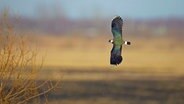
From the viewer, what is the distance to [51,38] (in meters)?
105

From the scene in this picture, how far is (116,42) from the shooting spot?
264 inches

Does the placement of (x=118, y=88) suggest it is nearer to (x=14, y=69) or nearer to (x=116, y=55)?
(x=14, y=69)

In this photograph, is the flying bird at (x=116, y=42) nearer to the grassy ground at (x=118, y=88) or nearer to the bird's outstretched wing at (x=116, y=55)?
the bird's outstretched wing at (x=116, y=55)

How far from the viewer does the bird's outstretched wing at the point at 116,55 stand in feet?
22.4

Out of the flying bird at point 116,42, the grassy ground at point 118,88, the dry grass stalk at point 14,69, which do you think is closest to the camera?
the flying bird at point 116,42

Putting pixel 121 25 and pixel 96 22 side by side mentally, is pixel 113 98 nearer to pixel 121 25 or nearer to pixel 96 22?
pixel 121 25

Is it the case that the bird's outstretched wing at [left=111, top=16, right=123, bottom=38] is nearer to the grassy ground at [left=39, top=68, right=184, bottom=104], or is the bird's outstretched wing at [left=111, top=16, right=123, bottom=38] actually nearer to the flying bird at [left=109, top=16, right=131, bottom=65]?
the flying bird at [left=109, top=16, right=131, bottom=65]

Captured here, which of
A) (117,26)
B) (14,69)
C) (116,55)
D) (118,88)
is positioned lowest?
(118,88)

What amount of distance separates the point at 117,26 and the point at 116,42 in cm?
38

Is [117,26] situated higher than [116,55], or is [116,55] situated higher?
[117,26]

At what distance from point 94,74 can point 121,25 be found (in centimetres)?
3342

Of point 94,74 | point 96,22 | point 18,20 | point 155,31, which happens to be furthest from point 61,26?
Answer: point 18,20

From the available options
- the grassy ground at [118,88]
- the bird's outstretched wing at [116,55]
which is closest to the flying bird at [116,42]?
the bird's outstretched wing at [116,55]

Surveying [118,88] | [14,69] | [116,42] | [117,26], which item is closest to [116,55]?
[116,42]
